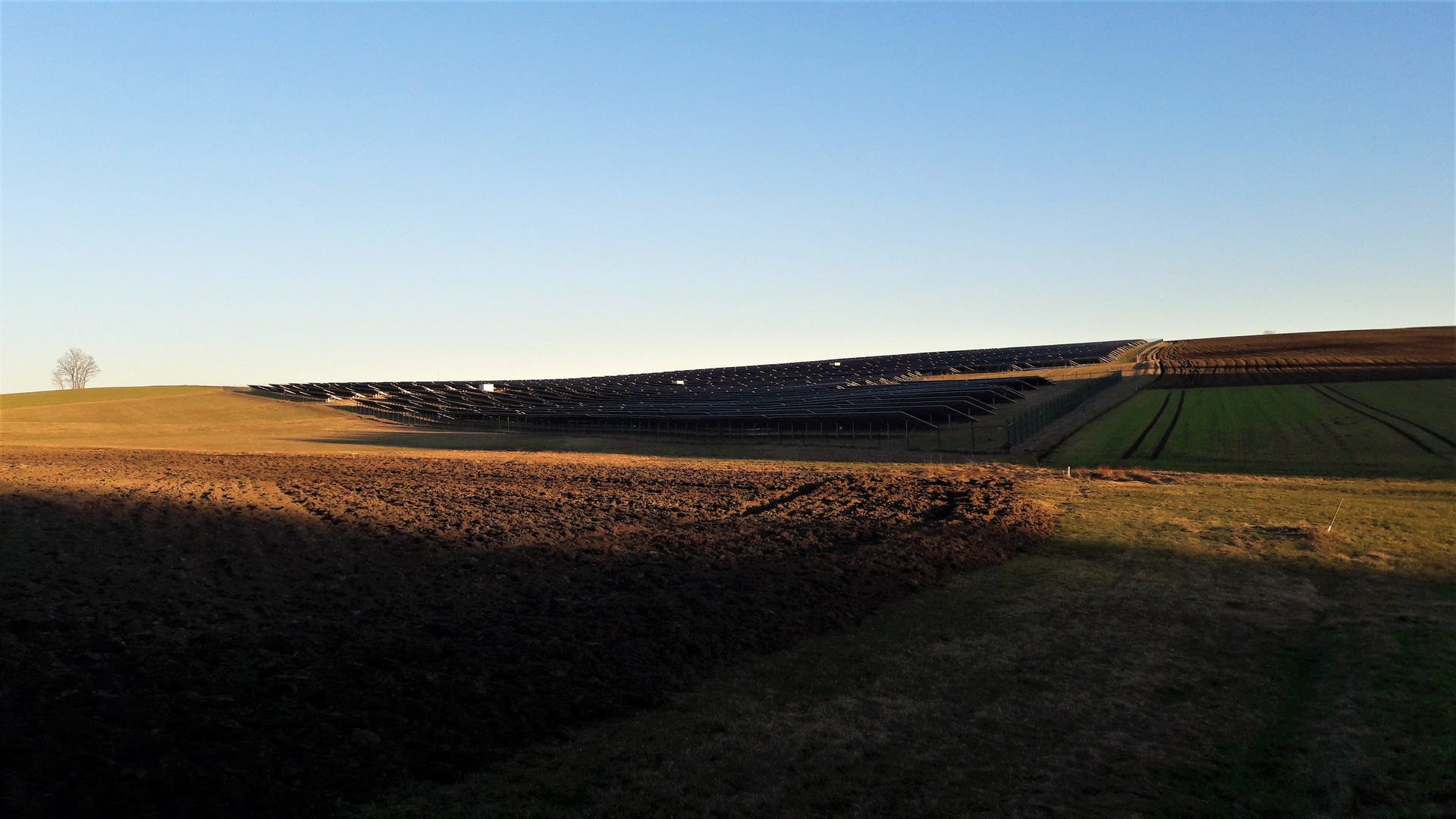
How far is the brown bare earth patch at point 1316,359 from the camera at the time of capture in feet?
276

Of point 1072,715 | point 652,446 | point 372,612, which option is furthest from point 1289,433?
point 372,612

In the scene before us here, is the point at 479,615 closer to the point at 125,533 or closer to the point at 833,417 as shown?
the point at 125,533

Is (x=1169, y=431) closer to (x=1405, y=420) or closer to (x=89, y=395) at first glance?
(x=1405, y=420)

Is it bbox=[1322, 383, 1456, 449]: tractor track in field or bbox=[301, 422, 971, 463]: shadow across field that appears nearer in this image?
bbox=[1322, 383, 1456, 449]: tractor track in field

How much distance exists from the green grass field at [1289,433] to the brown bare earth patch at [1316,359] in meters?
12.5

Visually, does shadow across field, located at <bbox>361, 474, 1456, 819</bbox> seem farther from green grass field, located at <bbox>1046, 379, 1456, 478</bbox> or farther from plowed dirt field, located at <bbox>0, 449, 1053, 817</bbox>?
green grass field, located at <bbox>1046, 379, 1456, 478</bbox>

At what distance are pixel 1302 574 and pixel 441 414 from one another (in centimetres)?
8568

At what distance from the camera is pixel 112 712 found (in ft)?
32.6

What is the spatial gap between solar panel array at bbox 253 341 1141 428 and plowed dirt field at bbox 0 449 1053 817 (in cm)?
2880

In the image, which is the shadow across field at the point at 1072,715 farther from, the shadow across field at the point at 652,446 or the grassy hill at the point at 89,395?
the grassy hill at the point at 89,395

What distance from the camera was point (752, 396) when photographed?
8906 cm

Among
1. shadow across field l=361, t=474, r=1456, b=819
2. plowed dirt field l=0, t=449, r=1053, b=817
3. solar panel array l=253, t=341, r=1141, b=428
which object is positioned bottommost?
shadow across field l=361, t=474, r=1456, b=819

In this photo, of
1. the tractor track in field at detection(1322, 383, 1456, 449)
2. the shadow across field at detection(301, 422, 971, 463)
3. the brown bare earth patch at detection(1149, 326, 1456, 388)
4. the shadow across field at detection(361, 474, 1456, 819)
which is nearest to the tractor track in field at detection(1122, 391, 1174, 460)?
the shadow across field at detection(301, 422, 971, 463)

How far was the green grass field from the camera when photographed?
3853 centimetres
